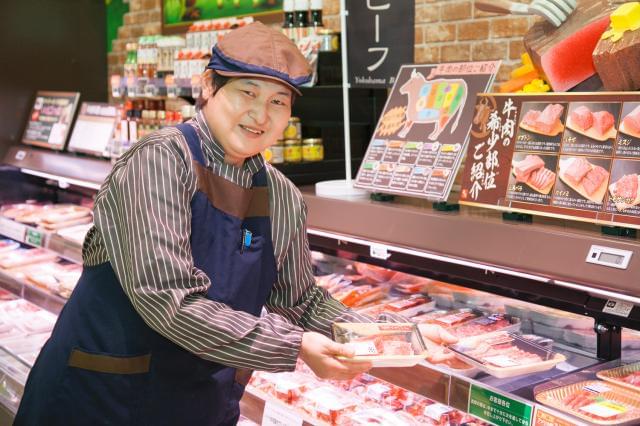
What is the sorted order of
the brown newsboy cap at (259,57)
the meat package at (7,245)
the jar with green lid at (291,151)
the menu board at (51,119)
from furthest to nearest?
the menu board at (51,119)
the meat package at (7,245)
the jar with green lid at (291,151)
the brown newsboy cap at (259,57)

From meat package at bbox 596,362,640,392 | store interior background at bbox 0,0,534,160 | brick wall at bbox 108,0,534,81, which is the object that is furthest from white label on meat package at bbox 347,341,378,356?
store interior background at bbox 0,0,534,160

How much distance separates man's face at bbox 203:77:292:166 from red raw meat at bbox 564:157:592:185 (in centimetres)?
80

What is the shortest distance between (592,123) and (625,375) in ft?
2.22

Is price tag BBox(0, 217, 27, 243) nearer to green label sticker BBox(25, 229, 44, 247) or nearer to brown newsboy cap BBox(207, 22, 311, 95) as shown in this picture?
green label sticker BBox(25, 229, 44, 247)

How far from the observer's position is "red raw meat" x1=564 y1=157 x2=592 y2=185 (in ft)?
7.41

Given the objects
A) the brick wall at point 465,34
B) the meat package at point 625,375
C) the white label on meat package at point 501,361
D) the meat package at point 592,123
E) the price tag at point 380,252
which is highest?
the brick wall at point 465,34

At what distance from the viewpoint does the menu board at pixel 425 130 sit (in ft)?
9.03

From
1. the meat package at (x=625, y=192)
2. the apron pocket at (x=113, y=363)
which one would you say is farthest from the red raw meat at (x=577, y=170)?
the apron pocket at (x=113, y=363)

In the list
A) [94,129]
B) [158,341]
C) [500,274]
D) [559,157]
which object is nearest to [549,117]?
[559,157]

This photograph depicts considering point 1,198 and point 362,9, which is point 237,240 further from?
point 1,198

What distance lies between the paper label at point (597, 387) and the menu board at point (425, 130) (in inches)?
29.7

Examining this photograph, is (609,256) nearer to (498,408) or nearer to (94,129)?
(498,408)

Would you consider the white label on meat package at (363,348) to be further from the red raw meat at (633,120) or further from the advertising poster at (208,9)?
the advertising poster at (208,9)

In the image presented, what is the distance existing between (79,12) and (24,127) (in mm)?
951
